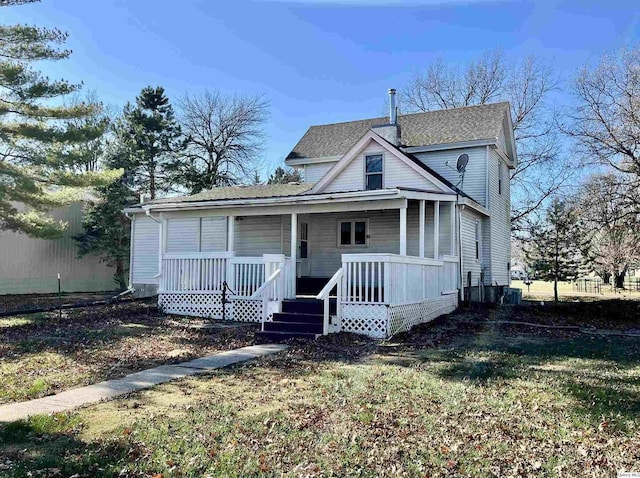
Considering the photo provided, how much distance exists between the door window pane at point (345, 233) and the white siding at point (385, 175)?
1.24m

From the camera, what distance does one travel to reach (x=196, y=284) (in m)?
14.1

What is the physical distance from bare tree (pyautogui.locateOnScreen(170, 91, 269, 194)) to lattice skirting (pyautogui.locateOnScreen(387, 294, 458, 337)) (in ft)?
77.4

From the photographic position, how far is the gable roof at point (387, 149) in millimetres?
15048

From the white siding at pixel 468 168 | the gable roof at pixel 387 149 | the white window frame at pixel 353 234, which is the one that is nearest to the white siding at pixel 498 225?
the white siding at pixel 468 168

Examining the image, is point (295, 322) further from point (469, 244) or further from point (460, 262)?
point (469, 244)

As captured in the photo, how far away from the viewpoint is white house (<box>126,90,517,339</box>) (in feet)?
36.4

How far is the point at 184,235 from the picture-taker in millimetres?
20312

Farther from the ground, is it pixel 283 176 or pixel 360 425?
pixel 283 176

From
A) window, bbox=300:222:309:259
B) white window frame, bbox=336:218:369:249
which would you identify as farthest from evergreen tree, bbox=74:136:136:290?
white window frame, bbox=336:218:369:249

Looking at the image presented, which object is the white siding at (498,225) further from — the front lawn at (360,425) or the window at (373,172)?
the front lawn at (360,425)

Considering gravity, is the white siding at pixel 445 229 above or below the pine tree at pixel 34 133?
below

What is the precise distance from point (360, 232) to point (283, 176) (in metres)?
30.1

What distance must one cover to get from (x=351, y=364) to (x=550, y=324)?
696cm

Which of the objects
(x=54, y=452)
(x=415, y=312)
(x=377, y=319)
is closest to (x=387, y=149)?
(x=415, y=312)
